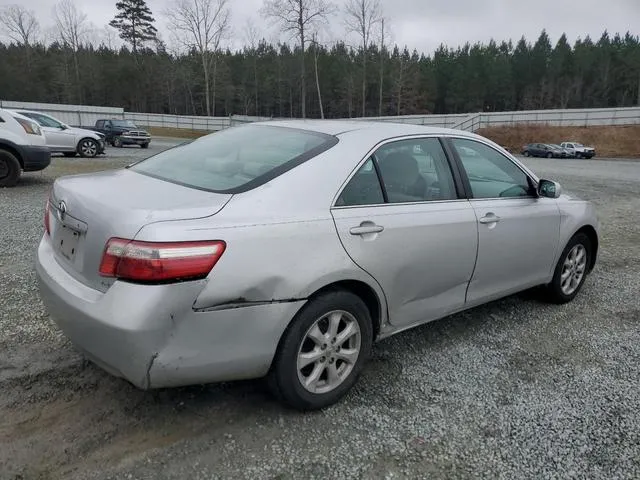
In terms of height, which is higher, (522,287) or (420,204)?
(420,204)

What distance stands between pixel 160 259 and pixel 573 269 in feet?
12.6

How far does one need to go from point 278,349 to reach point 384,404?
78cm

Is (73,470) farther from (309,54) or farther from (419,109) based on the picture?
(419,109)

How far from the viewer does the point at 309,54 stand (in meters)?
61.4

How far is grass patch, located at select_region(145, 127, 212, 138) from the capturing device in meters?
43.8

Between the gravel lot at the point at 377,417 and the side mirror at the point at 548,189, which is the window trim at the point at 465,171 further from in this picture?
the gravel lot at the point at 377,417

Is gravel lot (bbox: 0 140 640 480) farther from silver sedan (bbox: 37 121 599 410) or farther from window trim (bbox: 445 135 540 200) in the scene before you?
window trim (bbox: 445 135 540 200)

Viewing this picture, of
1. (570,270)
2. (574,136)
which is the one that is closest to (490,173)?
(570,270)


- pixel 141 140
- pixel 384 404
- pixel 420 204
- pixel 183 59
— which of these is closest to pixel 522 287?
pixel 420 204

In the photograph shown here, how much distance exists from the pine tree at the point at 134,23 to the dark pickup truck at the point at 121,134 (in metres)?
47.7

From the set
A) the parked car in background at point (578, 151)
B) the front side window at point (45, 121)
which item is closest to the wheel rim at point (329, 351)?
the front side window at point (45, 121)

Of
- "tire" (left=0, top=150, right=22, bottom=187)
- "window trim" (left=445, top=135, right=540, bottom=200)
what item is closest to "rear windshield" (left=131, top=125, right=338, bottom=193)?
"window trim" (left=445, top=135, right=540, bottom=200)

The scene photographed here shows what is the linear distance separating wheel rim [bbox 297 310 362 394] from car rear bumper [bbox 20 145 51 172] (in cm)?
906

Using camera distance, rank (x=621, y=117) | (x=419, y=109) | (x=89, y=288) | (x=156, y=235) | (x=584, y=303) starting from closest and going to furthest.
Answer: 1. (x=156, y=235)
2. (x=89, y=288)
3. (x=584, y=303)
4. (x=621, y=117)
5. (x=419, y=109)
